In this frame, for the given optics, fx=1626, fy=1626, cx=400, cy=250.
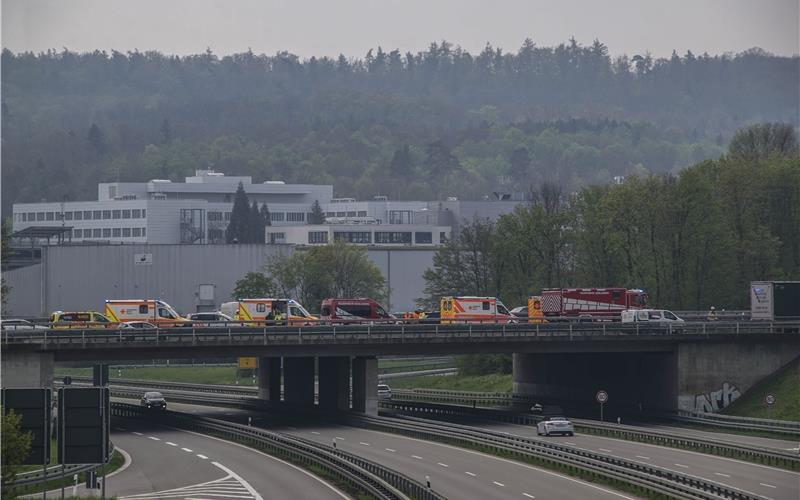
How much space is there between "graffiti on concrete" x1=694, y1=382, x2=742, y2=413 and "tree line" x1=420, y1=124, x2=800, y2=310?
115 ft

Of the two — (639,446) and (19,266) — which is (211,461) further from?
(19,266)

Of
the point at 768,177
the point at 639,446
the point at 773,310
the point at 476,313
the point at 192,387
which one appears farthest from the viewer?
the point at 768,177

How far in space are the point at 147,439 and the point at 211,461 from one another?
1464cm

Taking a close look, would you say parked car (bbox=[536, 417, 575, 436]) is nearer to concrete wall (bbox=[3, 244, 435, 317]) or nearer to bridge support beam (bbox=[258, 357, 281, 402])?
bridge support beam (bbox=[258, 357, 281, 402])

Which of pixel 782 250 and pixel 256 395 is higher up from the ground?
pixel 782 250

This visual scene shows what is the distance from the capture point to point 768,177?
15375cm

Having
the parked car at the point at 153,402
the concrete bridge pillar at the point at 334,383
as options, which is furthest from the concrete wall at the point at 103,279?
the concrete bridge pillar at the point at 334,383

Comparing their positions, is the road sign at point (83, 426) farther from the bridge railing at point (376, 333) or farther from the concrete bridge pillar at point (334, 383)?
the concrete bridge pillar at point (334, 383)

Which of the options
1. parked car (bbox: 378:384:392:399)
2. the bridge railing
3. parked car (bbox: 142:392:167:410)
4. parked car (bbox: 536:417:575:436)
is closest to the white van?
the bridge railing

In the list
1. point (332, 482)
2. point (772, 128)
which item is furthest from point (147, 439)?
point (772, 128)

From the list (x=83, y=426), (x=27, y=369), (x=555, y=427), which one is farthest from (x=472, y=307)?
(x=83, y=426)

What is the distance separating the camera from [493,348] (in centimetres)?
10812

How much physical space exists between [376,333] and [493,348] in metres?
8.04

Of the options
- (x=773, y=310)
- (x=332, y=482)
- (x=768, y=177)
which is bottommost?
(x=332, y=482)
